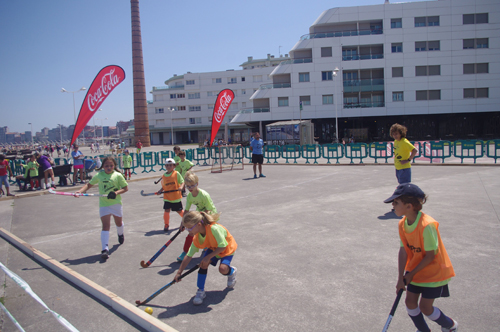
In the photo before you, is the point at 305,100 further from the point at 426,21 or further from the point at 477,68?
the point at 477,68

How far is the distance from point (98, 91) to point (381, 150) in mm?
15176

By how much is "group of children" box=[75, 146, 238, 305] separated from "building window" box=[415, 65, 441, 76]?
48.4 m

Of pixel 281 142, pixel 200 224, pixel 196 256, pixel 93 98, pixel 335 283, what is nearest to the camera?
pixel 200 224

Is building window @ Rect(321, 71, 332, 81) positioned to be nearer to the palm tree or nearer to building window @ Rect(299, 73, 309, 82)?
building window @ Rect(299, 73, 309, 82)

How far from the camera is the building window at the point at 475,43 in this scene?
45469 mm

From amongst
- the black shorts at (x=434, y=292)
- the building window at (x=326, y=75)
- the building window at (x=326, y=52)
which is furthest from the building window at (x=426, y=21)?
the black shorts at (x=434, y=292)


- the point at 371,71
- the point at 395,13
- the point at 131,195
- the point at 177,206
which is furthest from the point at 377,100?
the point at 177,206

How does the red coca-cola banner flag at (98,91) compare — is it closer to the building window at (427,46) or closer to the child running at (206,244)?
the child running at (206,244)

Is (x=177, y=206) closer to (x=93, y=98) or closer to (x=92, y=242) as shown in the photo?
(x=92, y=242)

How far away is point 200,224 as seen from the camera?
3.83m

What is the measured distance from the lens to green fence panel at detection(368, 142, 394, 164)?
19.2 m

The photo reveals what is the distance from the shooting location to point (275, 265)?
5012 millimetres

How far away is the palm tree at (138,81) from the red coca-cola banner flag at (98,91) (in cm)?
5448

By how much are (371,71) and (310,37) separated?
9832 millimetres
